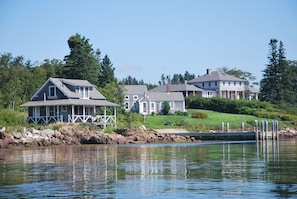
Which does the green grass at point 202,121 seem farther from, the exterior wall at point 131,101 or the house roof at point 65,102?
the exterior wall at point 131,101

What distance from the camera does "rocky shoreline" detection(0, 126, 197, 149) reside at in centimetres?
5888

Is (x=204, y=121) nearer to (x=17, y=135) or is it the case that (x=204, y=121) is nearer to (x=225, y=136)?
(x=225, y=136)

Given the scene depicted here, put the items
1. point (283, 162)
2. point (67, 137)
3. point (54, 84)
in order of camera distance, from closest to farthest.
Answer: point (283, 162)
point (67, 137)
point (54, 84)

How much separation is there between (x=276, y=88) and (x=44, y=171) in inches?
3545

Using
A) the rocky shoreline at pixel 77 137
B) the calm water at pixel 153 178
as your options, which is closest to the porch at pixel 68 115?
the rocky shoreline at pixel 77 137

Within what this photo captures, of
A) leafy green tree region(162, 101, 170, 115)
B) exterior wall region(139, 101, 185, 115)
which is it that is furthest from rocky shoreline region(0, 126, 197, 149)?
exterior wall region(139, 101, 185, 115)

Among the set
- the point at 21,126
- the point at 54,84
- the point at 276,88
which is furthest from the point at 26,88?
the point at 276,88

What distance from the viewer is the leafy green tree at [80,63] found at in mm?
95500

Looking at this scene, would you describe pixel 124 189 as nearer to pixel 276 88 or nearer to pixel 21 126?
pixel 21 126

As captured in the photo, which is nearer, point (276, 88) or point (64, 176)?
point (64, 176)

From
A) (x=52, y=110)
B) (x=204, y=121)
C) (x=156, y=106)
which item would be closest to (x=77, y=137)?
(x=52, y=110)

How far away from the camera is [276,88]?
378ft

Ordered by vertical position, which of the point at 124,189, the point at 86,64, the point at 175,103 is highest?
the point at 86,64

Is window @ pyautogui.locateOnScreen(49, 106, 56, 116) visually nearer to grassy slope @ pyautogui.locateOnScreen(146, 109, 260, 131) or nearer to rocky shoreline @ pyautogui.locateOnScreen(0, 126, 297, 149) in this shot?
rocky shoreline @ pyautogui.locateOnScreen(0, 126, 297, 149)
